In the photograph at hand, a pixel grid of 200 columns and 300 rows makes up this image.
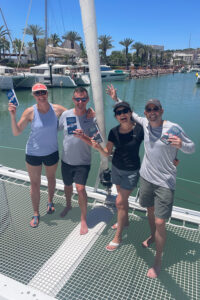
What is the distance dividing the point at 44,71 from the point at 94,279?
34.3m

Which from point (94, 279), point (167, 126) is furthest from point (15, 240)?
point (167, 126)

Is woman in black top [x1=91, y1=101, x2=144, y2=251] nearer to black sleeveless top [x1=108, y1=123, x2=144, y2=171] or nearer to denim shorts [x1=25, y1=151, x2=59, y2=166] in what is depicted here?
black sleeveless top [x1=108, y1=123, x2=144, y2=171]

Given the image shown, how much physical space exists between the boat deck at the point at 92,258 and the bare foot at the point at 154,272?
0.14 feet

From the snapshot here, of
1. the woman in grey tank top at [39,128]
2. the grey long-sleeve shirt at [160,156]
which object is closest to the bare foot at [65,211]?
the woman in grey tank top at [39,128]

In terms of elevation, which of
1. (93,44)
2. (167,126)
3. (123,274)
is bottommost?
(123,274)

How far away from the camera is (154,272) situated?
2.19 meters

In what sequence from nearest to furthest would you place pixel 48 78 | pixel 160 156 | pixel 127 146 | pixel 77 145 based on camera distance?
pixel 160 156
pixel 127 146
pixel 77 145
pixel 48 78

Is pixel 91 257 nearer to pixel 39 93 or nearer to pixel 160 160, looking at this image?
pixel 160 160

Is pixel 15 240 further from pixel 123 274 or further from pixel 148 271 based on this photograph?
pixel 148 271

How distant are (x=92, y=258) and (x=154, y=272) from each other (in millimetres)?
658

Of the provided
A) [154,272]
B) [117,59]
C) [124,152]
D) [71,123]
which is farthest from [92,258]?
[117,59]

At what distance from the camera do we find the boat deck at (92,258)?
2.05 m

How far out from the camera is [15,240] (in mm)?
2639

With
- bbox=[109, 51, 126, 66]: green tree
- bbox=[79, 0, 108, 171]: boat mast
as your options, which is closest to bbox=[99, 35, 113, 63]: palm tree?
bbox=[109, 51, 126, 66]: green tree
